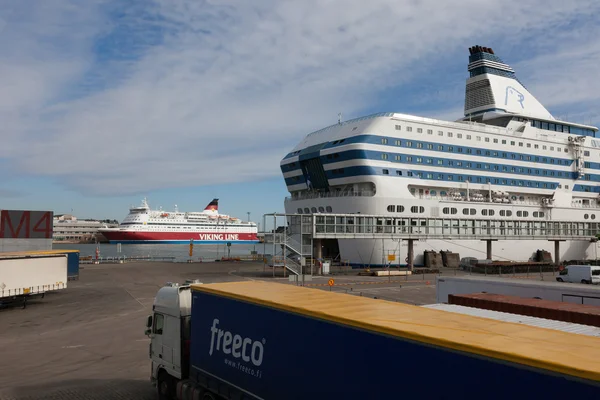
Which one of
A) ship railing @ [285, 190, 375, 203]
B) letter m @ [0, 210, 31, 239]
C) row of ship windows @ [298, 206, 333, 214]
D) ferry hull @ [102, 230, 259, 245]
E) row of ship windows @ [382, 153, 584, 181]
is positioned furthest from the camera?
ferry hull @ [102, 230, 259, 245]

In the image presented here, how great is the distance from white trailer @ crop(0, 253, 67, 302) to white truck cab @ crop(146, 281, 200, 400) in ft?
48.8

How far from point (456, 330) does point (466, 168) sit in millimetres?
49058

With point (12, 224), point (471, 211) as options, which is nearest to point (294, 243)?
point (471, 211)

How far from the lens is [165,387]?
10102mm

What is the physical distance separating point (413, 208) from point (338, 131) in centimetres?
1192

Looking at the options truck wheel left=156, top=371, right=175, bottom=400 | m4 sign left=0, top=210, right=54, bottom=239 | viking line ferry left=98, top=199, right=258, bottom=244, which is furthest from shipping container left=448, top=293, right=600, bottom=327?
viking line ferry left=98, top=199, right=258, bottom=244

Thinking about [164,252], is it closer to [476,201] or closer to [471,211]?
[471,211]

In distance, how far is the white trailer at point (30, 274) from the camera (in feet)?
70.2

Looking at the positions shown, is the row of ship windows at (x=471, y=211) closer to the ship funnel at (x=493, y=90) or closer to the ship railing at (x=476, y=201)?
the ship railing at (x=476, y=201)

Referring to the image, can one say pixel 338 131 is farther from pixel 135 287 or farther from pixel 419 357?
pixel 419 357

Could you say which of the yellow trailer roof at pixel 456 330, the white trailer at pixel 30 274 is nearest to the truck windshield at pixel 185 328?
the yellow trailer roof at pixel 456 330

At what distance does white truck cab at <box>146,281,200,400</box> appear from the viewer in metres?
9.84

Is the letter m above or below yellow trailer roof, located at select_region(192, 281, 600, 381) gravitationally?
above

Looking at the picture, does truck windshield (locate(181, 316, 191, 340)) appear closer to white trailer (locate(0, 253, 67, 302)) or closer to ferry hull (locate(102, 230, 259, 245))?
white trailer (locate(0, 253, 67, 302))
